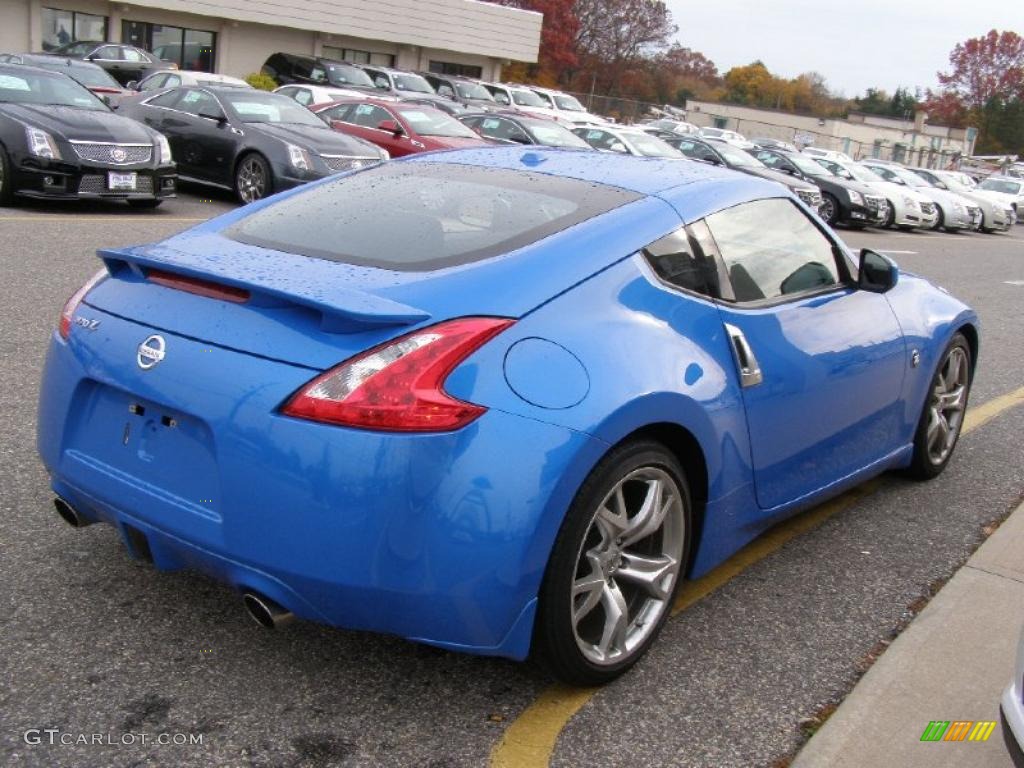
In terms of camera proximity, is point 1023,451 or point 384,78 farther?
point 384,78

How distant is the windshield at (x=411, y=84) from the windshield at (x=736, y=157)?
403 inches

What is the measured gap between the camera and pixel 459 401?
2.79 meters

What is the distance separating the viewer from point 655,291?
338 cm

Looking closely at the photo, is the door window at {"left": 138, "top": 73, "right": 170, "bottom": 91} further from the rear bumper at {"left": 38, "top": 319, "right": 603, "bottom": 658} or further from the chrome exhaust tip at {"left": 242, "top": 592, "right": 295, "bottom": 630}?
the chrome exhaust tip at {"left": 242, "top": 592, "right": 295, "bottom": 630}

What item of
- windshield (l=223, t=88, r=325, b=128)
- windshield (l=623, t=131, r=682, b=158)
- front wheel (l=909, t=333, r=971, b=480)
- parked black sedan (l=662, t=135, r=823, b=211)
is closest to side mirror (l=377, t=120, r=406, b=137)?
windshield (l=223, t=88, r=325, b=128)

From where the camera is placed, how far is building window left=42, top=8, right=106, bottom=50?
3316 cm

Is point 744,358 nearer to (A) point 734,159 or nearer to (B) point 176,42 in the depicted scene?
(A) point 734,159

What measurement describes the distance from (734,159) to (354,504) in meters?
22.4

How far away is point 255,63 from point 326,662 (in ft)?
129

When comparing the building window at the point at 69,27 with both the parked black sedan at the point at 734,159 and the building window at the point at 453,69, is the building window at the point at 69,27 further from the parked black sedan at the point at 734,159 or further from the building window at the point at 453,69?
the parked black sedan at the point at 734,159

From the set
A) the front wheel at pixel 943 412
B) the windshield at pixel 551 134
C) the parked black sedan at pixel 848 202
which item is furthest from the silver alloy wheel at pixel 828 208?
the front wheel at pixel 943 412

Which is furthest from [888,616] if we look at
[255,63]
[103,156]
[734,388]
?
[255,63]

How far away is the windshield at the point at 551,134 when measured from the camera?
19.8m

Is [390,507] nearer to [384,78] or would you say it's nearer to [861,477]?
[861,477]
